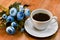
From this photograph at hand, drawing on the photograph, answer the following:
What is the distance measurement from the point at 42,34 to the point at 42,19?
8 cm

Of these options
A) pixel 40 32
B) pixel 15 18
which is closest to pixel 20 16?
pixel 15 18

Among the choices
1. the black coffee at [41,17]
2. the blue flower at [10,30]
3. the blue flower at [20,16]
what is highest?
the black coffee at [41,17]

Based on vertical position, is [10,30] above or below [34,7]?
below

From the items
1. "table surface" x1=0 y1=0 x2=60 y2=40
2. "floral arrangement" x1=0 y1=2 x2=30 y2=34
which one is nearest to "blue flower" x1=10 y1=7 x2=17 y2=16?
"floral arrangement" x1=0 y1=2 x2=30 y2=34

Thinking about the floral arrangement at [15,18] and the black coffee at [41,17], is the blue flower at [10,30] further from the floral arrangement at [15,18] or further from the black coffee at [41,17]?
the black coffee at [41,17]

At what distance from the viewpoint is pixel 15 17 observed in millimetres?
825

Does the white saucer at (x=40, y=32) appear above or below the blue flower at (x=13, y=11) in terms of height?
below

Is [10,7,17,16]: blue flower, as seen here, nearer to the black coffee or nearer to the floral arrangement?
the floral arrangement

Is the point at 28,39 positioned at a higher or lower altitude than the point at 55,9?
lower

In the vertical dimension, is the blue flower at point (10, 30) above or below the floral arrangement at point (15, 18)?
below

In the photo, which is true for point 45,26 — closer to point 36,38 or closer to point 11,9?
point 36,38

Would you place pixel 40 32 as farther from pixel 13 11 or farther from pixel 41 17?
pixel 13 11

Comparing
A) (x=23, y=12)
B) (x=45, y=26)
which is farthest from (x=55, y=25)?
(x=23, y=12)

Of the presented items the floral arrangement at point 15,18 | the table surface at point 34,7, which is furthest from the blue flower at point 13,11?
the table surface at point 34,7
